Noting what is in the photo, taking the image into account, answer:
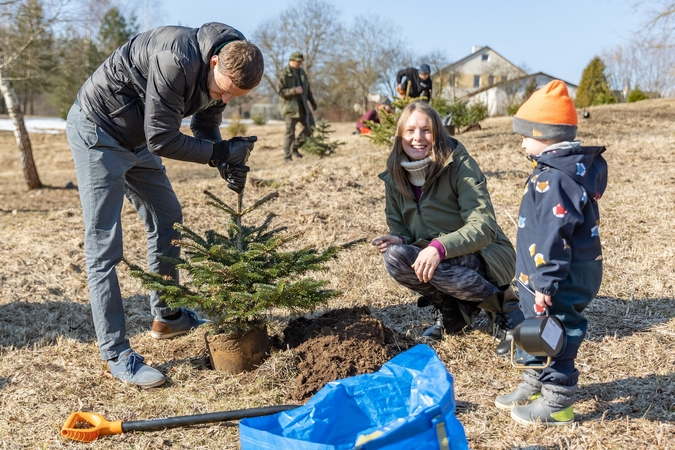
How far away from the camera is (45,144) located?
19.4 meters

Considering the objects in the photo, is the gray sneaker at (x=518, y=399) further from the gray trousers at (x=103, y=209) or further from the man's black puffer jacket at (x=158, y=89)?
the gray trousers at (x=103, y=209)

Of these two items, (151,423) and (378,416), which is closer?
(378,416)

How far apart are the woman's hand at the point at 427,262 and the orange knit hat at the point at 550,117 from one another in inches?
31.2

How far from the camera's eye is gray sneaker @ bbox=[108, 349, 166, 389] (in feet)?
10.0

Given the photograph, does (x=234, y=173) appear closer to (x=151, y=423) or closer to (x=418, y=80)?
(x=151, y=423)

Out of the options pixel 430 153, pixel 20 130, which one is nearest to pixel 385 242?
pixel 430 153

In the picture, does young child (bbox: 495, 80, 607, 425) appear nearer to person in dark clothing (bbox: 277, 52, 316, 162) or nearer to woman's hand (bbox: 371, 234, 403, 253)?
woman's hand (bbox: 371, 234, 403, 253)

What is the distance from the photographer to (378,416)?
7.33 ft

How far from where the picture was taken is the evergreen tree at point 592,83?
2717 cm

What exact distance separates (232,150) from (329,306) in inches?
69.5

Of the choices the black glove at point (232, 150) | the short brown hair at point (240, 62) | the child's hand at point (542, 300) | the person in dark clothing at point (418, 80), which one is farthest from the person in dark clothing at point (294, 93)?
the child's hand at point (542, 300)

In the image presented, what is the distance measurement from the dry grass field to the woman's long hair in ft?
3.27

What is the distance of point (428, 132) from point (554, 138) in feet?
2.94

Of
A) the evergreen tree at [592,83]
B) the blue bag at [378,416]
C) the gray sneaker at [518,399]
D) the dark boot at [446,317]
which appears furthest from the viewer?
the evergreen tree at [592,83]
